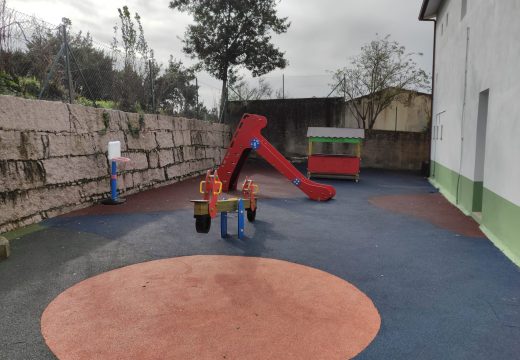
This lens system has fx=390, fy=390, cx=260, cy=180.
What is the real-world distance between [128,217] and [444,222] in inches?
234

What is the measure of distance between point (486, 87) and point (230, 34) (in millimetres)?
14292

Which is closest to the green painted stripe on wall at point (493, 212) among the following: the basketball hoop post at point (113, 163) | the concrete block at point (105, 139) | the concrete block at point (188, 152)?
the basketball hoop post at point (113, 163)

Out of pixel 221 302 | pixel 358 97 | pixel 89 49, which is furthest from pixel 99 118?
pixel 358 97

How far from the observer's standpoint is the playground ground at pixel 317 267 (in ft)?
9.89

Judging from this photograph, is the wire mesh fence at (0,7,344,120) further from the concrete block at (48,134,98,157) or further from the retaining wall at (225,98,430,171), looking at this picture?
the retaining wall at (225,98,430,171)

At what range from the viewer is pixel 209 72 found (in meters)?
19.7

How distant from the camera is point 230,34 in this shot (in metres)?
19.0

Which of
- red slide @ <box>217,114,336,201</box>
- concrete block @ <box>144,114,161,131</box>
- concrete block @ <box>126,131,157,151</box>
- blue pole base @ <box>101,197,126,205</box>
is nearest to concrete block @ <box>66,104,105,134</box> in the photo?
concrete block @ <box>126,131,157,151</box>

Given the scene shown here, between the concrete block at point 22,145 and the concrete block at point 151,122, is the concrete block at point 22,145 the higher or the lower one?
the lower one

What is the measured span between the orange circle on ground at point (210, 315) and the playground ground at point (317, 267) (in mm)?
27

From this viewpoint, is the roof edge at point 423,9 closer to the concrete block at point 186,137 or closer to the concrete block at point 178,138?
the concrete block at point 186,137

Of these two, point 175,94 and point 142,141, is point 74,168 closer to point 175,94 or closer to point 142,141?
point 142,141

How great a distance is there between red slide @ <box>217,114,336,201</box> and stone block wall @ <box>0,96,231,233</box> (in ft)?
7.78

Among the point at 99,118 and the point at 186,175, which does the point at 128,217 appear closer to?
the point at 99,118
